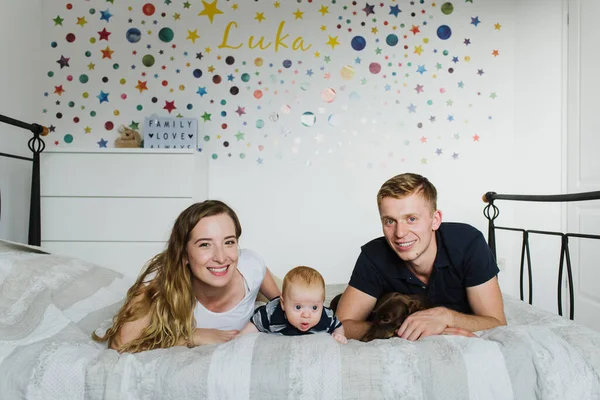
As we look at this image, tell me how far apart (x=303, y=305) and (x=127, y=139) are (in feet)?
7.17

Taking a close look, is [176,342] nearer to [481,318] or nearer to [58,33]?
[481,318]

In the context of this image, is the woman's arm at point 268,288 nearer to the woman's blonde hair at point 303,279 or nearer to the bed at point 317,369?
the woman's blonde hair at point 303,279

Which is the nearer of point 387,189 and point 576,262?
point 387,189

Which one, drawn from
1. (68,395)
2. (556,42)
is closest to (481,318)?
(68,395)

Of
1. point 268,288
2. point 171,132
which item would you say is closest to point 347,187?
point 171,132

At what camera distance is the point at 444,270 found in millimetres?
1600

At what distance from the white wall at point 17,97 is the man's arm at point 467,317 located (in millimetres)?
2510

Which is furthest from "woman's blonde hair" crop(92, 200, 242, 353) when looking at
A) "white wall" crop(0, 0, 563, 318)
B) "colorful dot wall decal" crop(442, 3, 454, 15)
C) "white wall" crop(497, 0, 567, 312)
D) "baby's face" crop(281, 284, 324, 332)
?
"colorful dot wall decal" crop(442, 3, 454, 15)

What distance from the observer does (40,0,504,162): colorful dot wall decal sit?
340 cm

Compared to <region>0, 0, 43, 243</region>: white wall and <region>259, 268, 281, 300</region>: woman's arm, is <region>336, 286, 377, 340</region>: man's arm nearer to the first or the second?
<region>259, 268, 281, 300</region>: woman's arm

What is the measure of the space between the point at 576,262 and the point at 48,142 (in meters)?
3.28

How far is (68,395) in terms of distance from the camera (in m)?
1.11

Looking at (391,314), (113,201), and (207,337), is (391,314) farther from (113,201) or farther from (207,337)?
(113,201)

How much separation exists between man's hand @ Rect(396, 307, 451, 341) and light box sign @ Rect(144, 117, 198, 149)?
7.21ft
